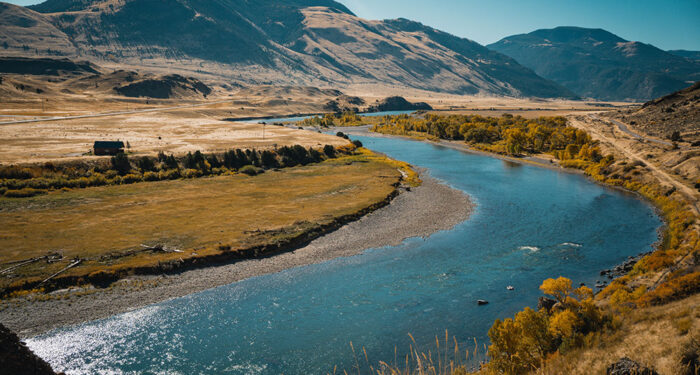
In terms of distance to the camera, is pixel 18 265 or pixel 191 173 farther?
pixel 191 173

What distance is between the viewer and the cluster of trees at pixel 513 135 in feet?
349

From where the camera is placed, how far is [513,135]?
393 ft

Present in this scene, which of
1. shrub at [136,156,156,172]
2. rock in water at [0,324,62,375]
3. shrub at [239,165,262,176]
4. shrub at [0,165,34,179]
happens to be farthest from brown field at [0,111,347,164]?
rock in water at [0,324,62,375]

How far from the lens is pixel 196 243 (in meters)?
45.8

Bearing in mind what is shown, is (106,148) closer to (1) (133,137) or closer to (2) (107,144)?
(2) (107,144)

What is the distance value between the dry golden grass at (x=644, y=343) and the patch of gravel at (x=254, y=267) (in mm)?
30355

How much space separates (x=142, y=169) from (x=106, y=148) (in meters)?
12.2

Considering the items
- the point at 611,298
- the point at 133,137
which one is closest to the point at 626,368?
the point at 611,298

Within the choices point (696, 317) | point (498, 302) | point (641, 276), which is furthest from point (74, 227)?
point (641, 276)

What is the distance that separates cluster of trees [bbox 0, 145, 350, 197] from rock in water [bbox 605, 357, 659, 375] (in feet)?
255

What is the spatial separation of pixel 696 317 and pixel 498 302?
54.5ft

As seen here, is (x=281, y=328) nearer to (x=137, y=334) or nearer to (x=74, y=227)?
(x=137, y=334)

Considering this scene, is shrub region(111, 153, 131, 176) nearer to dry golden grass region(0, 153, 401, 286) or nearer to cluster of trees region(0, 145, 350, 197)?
cluster of trees region(0, 145, 350, 197)

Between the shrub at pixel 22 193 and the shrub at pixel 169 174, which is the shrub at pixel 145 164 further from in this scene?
the shrub at pixel 22 193
